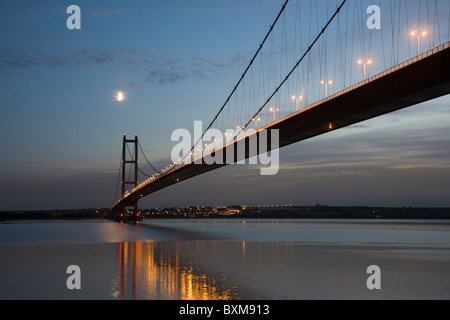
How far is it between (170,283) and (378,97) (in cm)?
1299

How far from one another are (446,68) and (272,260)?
9.83 m

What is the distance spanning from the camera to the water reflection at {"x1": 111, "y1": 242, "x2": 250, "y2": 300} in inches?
482

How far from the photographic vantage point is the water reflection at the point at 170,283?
40.2 ft

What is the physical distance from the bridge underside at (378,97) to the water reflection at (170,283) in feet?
33.3

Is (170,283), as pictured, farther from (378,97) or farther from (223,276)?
(378,97)

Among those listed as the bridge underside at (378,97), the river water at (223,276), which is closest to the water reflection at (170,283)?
the river water at (223,276)

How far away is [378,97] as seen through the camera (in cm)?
2231

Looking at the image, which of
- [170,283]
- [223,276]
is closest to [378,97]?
[223,276]

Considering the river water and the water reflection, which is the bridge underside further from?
the water reflection

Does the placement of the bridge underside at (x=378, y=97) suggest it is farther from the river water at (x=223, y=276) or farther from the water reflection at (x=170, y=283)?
the water reflection at (x=170, y=283)

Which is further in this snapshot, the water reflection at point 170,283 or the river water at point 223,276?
the river water at point 223,276
